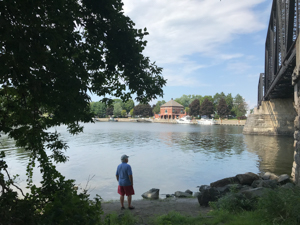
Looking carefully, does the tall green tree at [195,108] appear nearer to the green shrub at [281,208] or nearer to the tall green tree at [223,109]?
the tall green tree at [223,109]

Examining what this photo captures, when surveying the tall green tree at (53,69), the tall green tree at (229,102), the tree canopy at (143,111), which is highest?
the tall green tree at (229,102)

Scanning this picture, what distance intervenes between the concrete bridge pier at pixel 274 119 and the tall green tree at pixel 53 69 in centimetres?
4619

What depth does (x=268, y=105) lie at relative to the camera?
50594mm

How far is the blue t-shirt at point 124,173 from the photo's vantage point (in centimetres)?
855

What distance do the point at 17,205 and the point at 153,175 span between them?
15.6 meters

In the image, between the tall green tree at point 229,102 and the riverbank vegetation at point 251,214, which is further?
the tall green tree at point 229,102

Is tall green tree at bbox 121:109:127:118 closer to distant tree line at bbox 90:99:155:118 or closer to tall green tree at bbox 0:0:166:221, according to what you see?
distant tree line at bbox 90:99:155:118

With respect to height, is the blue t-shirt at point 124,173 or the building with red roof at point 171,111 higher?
the building with red roof at point 171,111

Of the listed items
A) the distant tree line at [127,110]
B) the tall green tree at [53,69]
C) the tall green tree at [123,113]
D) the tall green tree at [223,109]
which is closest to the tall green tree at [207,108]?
the tall green tree at [223,109]

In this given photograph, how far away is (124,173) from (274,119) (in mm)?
47129

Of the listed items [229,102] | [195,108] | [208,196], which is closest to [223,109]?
[229,102]

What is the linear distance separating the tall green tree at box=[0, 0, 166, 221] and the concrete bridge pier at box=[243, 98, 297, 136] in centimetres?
4619

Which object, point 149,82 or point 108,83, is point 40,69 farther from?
point 108,83

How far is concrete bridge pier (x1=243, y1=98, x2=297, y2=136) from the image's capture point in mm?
47250
